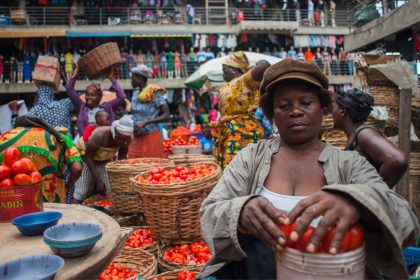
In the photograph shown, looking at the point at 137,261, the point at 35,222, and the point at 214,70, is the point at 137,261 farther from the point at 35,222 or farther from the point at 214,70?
the point at 214,70

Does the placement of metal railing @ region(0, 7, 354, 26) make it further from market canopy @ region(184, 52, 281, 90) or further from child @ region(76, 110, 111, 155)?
child @ region(76, 110, 111, 155)

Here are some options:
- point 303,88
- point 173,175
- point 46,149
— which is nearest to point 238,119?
point 173,175

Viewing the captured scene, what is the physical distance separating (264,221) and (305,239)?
154 millimetres

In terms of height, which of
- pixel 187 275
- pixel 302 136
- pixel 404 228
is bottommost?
pixel 187 275

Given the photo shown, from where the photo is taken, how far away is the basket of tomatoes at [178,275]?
9.09 ft

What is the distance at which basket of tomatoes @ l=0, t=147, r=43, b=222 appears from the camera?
189cm

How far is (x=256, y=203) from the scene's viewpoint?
120 cm

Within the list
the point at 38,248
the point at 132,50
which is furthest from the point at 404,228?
the point at 132,50

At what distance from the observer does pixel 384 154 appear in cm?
227

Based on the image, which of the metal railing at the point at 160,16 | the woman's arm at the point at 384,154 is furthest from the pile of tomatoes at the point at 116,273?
the metal railing at the point at 160,16

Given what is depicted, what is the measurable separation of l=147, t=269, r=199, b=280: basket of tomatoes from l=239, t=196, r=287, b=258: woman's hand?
172cm

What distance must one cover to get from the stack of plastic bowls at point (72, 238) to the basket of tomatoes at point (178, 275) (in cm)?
131

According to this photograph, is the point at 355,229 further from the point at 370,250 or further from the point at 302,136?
the point at 302,136

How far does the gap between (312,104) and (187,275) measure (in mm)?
1875
